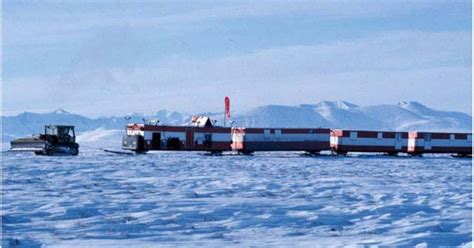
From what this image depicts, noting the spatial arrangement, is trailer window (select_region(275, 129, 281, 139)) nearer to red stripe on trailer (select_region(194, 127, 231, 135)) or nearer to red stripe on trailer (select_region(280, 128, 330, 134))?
red stripe on trailer (select_region(280, 128, 330, 134))

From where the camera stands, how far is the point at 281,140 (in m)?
49.5

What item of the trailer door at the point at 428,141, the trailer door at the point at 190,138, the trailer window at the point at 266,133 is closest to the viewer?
the trailer door at the point at 190,138

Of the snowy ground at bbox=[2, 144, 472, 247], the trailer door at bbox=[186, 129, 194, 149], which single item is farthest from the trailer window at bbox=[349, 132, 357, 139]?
the snowy ground at bbox=[2, 144, 472, 247]

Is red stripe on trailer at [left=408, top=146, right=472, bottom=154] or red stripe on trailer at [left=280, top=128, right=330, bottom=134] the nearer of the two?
red stripe on trailer at [left=280, top=128, right=330, bottom=134]

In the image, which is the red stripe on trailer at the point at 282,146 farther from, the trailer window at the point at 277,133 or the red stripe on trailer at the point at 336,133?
the red stripe on trailer at the point at 336,133

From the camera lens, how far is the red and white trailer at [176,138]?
47969 mm

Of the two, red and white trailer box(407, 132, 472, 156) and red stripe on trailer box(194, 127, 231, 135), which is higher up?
red stripe on trailer box(194, 127, 231, 135)

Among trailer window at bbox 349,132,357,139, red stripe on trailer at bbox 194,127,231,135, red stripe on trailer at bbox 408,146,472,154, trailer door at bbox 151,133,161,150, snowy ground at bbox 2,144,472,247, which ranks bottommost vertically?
snowy ground at bbox 2,144,472,247

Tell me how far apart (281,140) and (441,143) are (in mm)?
11307

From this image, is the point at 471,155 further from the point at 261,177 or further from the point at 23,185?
the point at 23,185

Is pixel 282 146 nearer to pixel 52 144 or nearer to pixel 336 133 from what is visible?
pixel 336 133

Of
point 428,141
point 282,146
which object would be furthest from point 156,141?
point 428,141

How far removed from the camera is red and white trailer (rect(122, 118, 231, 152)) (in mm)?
47969

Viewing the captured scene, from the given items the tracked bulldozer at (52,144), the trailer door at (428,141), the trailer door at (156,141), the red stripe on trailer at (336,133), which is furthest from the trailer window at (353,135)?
the tracked bulldozer at (52,144)
